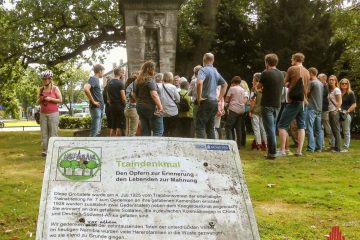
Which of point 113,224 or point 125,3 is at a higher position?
point 125,3

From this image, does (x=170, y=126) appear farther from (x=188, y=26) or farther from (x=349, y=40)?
(x=349, y=40)

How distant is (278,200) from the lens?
23.2 ft

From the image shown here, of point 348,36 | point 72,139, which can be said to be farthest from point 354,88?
point 72,139

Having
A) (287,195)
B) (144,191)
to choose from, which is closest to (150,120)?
(287,195)

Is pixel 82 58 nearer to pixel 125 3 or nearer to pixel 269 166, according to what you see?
pixel 125 3

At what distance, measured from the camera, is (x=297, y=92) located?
34.3 feet

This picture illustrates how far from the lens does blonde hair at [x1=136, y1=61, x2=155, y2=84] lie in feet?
30.6

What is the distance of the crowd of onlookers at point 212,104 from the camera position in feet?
32.6

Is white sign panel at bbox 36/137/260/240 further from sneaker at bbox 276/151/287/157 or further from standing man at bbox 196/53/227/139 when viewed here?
sneaker at bbox 276/151/287/157

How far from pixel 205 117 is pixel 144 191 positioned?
697 cm

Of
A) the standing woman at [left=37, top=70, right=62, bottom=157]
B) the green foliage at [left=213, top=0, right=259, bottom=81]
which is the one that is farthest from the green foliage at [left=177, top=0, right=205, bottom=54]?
the standing woman at [left=37, top=70, right=62, bottom=157]

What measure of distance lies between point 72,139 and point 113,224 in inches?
27.7

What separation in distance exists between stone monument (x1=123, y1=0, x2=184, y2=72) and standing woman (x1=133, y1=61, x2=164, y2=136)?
20.3ft

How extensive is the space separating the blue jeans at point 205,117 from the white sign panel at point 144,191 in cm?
645
